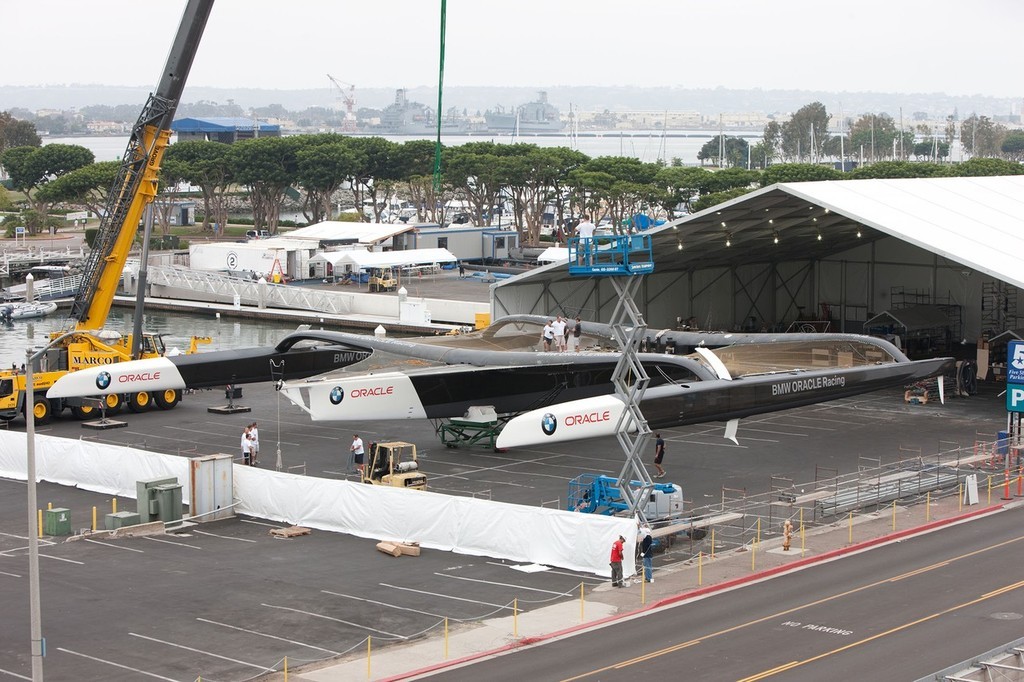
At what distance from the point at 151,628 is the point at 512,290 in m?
37.9

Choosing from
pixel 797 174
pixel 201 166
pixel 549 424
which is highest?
pixel 201 166

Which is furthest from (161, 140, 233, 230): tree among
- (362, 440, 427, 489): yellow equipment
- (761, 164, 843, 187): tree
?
(362, 440, 427, 489): yellow equipment

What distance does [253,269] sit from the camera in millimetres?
107375

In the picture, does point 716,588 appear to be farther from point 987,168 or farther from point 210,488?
point 987,168

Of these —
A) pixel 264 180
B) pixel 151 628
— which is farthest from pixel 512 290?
pixel 264 180

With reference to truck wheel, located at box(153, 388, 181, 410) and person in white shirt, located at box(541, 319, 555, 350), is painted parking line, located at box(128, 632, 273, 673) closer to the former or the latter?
person in white shirt, located at box(541, 319, 555, 350)

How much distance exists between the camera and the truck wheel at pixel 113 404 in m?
54.2

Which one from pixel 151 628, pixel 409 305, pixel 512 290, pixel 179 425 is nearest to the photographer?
pixel 151 628

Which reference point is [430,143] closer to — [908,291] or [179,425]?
[908,291]

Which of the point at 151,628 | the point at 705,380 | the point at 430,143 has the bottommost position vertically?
the point at 151,628

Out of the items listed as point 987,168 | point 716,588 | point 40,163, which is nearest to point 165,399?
point 716,588

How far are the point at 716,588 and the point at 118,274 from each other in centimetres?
3667

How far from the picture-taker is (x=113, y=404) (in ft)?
178

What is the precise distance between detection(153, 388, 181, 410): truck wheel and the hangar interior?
15.8 metres
